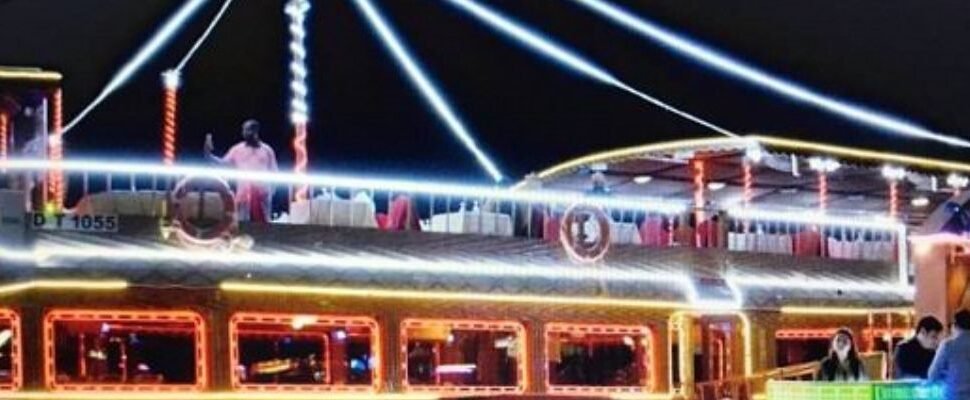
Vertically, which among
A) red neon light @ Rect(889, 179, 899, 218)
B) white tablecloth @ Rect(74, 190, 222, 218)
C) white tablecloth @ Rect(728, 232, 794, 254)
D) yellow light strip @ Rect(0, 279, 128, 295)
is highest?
red neon light @ Rect(889, 179, 899, 218)

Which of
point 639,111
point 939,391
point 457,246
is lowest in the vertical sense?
point 939,391

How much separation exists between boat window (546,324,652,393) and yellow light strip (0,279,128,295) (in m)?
4.75

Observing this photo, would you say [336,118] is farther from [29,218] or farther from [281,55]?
[29,218]

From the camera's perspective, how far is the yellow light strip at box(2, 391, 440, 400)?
14.7 m

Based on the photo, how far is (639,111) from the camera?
23922 mm

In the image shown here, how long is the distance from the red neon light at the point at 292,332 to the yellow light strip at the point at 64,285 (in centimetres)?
113

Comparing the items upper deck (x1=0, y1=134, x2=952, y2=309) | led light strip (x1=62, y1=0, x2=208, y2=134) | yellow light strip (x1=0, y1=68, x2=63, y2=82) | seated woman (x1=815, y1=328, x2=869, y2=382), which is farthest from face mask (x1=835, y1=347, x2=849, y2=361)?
led light strip (x1=62, y1=0, x2=208, y2=134)

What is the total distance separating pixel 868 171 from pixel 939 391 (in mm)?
8009

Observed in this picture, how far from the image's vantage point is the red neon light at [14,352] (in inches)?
578

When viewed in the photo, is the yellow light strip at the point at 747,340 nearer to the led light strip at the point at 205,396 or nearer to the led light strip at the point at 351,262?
the led light strip at the point at 351,262

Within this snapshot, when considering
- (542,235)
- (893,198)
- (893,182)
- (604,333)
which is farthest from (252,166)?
(893,198)

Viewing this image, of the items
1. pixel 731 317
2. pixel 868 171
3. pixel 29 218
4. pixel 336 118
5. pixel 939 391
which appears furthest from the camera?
pixel 336 118

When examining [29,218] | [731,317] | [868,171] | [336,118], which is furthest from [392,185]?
[336,118]

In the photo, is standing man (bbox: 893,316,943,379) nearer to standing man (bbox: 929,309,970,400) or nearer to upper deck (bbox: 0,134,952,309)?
standing man (bbox: 929,309,970,400)
